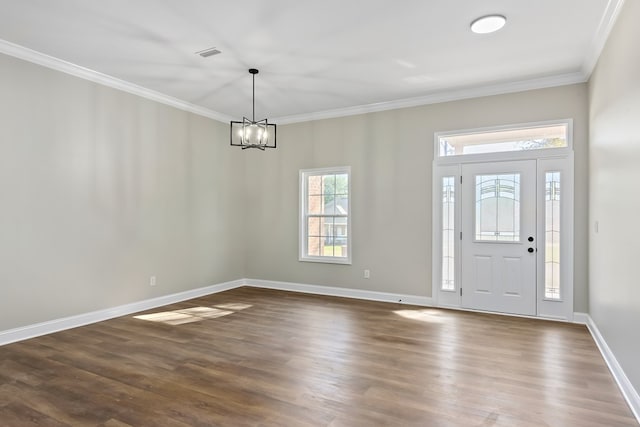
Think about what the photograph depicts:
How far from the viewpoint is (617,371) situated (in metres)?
2.84

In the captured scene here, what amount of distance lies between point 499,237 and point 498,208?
0.38 meters

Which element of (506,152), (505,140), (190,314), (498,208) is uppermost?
(505,140)

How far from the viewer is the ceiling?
9.95ft

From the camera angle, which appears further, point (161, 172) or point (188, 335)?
point (161, 172)

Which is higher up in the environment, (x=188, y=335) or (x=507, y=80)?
(x=507, y=80)

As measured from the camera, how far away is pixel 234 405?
8.07 ft

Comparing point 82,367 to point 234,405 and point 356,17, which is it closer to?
point 234,405

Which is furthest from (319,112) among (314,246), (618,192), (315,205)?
(618,192)

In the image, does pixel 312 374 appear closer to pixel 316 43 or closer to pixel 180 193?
pixel 316 43

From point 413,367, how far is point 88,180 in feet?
13.6

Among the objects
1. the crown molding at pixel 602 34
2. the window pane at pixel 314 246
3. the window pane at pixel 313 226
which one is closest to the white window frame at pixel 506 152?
the crown molding at pixel 602 34

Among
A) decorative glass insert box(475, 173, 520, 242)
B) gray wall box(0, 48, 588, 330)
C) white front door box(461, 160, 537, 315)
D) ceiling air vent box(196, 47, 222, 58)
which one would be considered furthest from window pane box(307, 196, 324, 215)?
ceiling air vent box(196, 47, 222, 58)

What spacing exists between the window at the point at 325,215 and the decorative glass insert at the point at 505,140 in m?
1.61

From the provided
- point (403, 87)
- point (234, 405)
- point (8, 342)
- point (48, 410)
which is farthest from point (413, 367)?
point (8, 342)
